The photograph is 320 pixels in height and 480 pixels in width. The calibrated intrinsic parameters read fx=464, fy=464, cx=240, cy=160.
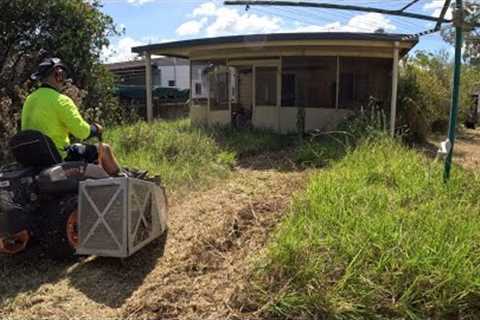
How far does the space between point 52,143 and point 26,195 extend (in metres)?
0.48

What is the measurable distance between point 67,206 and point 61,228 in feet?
0.62

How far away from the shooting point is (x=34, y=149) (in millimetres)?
3902

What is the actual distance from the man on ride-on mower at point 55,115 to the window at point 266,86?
8907mm

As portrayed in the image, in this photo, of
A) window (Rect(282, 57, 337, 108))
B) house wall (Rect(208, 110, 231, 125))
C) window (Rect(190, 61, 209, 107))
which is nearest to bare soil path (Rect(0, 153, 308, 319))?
window (Rect(282, 57, 337, 108))

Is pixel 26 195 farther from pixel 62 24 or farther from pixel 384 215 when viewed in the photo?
pixel 62 24

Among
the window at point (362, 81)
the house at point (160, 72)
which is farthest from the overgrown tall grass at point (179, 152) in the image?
the house at point (160, 72)

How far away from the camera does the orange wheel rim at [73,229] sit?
12.9 ft

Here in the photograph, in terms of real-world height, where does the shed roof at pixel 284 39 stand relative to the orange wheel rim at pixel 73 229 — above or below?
above

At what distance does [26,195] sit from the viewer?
3.84m

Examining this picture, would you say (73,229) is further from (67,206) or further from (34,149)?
(34,149)

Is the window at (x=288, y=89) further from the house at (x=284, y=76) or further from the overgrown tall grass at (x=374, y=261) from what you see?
the overgrown tall grass at (x=374, y=261)

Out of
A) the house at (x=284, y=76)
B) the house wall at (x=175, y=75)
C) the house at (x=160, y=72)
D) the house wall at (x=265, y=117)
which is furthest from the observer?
the house wall at (x=175, y=75)

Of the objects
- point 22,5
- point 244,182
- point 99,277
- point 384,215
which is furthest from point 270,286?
point 22,5

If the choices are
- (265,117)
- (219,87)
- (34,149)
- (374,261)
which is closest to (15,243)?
(34,149)
